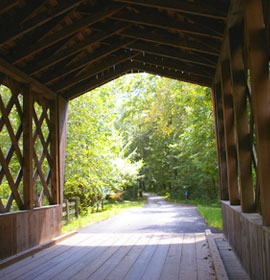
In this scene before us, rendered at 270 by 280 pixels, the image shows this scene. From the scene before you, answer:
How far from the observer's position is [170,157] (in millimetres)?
28500

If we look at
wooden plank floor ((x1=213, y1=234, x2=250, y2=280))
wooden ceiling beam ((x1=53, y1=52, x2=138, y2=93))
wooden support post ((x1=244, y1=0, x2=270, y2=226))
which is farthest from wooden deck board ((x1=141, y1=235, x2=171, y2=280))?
wooden ceiling beam ((x1=53, y1=52, x2=138, y2=93))

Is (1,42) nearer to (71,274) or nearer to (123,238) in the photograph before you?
(71,274)

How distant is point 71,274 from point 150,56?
4887 mm

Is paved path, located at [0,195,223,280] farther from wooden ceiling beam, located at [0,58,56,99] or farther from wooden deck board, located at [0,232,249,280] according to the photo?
wooden ceiling beam, located at [0,58,56,99]

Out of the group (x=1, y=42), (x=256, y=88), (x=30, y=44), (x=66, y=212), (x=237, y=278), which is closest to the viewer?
(x=256, y=88)

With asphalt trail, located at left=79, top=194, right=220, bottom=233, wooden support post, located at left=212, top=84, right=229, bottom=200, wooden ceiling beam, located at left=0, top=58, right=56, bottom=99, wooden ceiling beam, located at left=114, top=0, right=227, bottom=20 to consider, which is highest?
wooden ceiling beam, located at left=114, top=0, right=227, bottom=20

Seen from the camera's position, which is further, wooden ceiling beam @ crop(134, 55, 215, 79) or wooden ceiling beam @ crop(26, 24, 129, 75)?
wooden ceiling beam @ crop(134, 55, 215, 79)

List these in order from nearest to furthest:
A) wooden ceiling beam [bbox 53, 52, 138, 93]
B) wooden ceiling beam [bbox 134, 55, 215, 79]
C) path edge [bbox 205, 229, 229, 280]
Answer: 1. path edge [bbox 205, 229, 229, 280]
2. wooden ceiling beam [bbox 134, 55, 215, 79]
3. wooden ceiling beam [bbox 53, 52, 138, 93]

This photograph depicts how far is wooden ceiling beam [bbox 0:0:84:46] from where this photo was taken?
4.41m

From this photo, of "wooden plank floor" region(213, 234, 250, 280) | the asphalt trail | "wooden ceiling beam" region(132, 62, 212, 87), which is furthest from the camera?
the asphalt trail

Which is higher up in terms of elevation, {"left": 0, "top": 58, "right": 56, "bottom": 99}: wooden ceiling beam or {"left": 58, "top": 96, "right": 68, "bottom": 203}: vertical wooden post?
{"left": 0, "top": 58, "right": 56, "bottom": 99}: wooden ceiling beam

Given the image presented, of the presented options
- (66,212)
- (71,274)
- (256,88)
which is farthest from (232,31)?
(66,212)

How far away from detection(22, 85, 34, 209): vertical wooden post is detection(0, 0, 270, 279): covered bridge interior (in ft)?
0.06

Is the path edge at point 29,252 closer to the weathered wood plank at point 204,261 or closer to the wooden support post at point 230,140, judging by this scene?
the weathered wood plank at point 204,261
